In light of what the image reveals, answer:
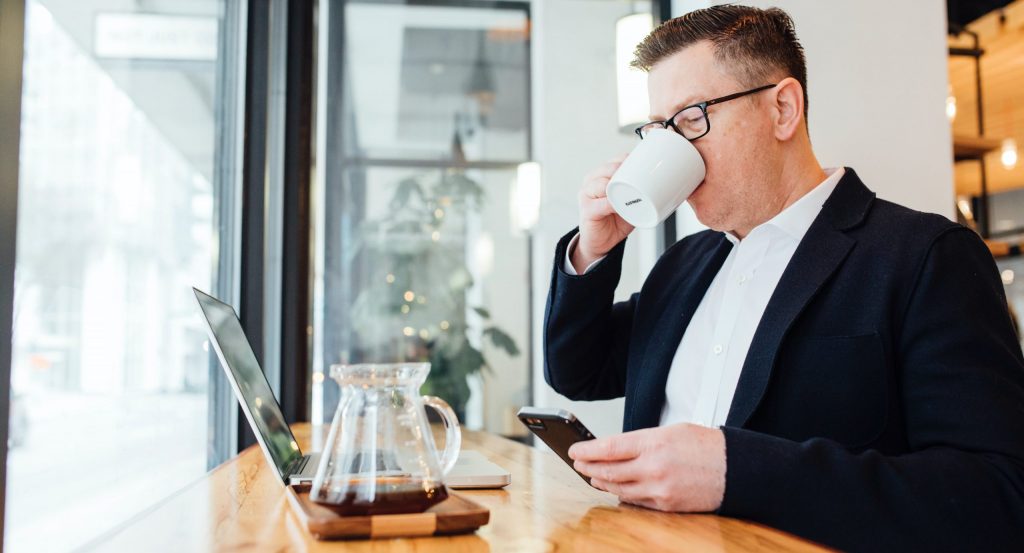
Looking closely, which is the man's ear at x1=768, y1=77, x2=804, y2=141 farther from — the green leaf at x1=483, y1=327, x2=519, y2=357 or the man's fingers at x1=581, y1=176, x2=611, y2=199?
the green leaf at x1=483, y1=327, x2=519, y2=357

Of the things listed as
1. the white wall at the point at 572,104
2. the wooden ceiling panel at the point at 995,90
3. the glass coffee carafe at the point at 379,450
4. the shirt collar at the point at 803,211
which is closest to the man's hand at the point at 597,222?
the shirt collar at the point at 803,211

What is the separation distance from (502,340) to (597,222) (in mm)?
1936

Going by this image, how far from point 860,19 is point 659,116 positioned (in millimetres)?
895

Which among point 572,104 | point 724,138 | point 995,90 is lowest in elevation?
point 724,138

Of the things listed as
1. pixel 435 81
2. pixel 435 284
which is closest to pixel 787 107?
pixel 435 284

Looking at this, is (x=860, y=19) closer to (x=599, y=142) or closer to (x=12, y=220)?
(x=599, y=142)

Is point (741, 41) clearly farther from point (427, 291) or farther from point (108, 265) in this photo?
point (427, 291)

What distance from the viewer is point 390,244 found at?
3.14 m

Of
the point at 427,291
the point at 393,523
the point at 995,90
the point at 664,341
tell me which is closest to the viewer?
the point at 393,523

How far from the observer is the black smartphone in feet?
3.00

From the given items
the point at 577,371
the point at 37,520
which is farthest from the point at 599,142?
the point at 37,520

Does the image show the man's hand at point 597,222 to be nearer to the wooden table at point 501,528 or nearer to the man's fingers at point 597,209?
the man's fingers at point 597,209

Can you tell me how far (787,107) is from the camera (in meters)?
1.40

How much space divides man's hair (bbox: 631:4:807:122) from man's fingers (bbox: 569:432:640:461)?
0.74m
